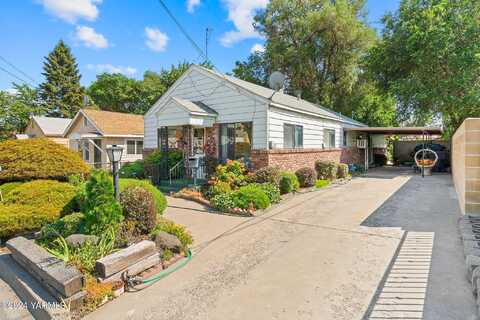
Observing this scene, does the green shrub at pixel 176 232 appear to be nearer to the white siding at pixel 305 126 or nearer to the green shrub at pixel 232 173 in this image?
the green shrub at pixel 232 173

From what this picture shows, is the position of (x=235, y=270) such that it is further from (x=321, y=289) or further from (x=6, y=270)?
(x=6, y=270)

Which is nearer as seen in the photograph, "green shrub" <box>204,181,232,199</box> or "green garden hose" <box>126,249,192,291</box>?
"green garden hose" <box>126,249,192,291</box>

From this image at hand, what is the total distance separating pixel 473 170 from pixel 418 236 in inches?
69.7

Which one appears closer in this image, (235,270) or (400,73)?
(235,270)

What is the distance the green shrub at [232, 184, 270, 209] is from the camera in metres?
7.56

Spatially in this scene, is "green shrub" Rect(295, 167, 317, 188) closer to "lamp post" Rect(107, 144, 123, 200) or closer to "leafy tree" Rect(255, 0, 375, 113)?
"lamp post" Rect(107, 144, 123, 200)

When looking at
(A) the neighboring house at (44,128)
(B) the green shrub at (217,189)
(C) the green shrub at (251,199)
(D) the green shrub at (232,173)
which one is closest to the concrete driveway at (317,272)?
(C) the green shrub at (251,199)

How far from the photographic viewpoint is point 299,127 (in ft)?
40.3

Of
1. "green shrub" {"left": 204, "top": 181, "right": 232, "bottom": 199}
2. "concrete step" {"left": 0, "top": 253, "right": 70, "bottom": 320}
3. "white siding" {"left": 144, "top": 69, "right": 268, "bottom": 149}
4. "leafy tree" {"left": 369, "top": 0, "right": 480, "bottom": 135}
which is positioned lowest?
"concrete step" {"left": 0, "top": 253, "right": 70, "bottom": 320}

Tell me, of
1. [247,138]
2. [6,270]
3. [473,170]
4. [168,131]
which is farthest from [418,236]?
[168,131]

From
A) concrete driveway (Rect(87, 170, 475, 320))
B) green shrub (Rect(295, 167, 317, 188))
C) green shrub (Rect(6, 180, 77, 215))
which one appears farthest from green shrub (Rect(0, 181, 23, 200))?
green shrub (Rect(295, 167, 317, 188))

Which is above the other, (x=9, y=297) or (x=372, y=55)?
(x=372, y=55)

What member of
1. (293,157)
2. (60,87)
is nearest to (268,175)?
(293,157)

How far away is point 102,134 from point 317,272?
1732cm
